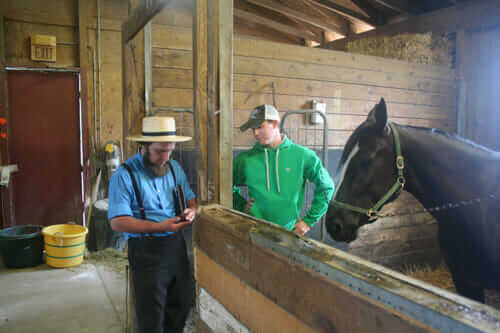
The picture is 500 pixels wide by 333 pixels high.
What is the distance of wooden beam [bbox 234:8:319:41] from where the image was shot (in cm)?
584

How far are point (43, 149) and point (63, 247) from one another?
142 centimetres

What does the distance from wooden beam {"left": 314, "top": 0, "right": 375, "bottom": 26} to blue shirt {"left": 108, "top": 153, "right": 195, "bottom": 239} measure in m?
4.18

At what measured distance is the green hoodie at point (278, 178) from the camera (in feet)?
6.56

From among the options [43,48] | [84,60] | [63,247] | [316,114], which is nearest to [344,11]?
[316,114]

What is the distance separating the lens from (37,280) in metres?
3.69

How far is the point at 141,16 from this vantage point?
2.05m

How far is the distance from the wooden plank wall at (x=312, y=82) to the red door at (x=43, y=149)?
2.30m

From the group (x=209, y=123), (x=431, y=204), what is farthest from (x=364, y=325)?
(x=431, y=204)

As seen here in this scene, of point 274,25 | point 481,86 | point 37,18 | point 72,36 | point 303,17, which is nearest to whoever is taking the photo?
point 37,18

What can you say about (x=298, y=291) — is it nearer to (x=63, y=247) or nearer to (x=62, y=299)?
(x=62, y=299)

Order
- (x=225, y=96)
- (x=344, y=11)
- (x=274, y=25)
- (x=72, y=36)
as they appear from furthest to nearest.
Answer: (x=274, y=25)
(x=344, y=11)
(x=72, y=36)
(x=225, y=96)

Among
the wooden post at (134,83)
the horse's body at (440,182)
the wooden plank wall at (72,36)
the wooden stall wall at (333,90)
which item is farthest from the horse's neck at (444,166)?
the wooden plank wall at (72,36)

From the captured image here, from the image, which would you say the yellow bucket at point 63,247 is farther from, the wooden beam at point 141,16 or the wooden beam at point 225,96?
the wooden beam at point 225,96

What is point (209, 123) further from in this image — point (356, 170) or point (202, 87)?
point (356, 170)
